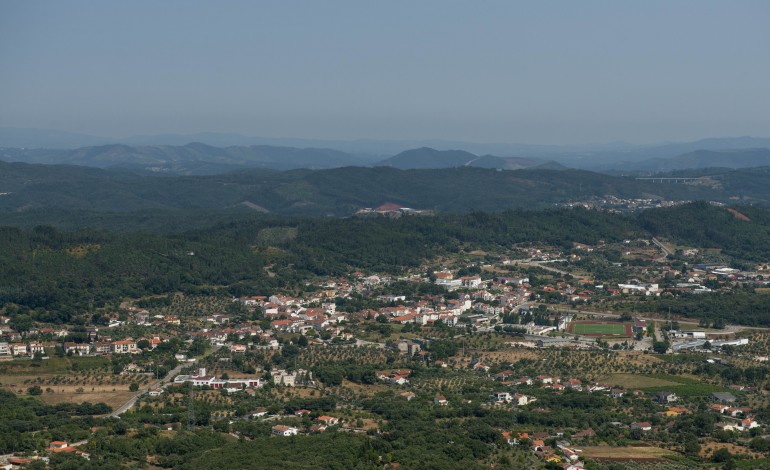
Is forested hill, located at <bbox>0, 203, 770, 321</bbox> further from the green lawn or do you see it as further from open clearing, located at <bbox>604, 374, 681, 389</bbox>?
open clearing, located at <bbox>604, 374, 681, 389</bbox>

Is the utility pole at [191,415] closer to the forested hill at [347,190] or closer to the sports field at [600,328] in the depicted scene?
the sports field at [600,328]

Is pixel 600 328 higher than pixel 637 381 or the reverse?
the reverse

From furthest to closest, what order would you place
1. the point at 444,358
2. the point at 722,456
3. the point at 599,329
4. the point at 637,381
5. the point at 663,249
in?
the point at 663,249 → the point at 599,329 → the point at 444,358 → the point at 637,381 → the point at 722,456

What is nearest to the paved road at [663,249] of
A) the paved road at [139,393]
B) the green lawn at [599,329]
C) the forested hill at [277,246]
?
the forested hill at [277,246]

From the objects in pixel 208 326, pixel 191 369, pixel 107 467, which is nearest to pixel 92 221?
pixel 208 326

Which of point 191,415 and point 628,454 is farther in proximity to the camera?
point 191,415

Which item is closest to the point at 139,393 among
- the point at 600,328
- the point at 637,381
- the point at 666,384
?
the point at 637,381

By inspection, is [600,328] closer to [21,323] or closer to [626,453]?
[626,453]
